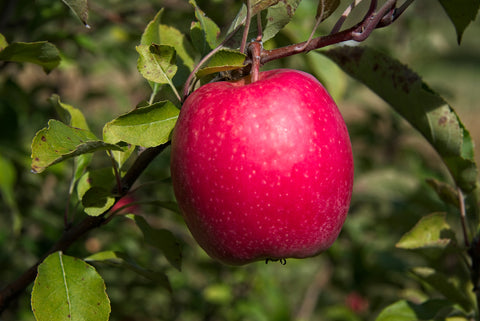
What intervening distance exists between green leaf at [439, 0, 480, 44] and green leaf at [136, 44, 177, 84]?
38cm

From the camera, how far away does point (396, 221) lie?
1509 mm

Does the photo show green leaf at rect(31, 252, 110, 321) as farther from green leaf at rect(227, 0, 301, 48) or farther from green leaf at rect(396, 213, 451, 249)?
green leaf at rect(396, 213, 451, 249)

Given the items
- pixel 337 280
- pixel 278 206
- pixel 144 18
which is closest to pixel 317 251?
pixel 278 206

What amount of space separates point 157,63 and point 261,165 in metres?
0.21

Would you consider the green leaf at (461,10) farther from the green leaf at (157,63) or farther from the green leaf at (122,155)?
the green leaf at (122,155)

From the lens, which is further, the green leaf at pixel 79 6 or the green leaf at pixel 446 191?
the green leaf at pixel 446 191

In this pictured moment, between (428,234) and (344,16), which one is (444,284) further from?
(344,16)

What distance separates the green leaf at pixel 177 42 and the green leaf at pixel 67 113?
0.61 feet

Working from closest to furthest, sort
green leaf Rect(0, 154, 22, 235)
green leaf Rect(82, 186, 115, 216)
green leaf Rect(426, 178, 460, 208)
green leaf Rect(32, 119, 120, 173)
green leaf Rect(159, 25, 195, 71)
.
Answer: green leaf Rect(32, 119, 120, 173)
green leaf Rect(82, 186, 115, 216)
green leaf Rect(159, 25, 195, 71)
green leaf Rect(426, 178, 460, 208)
green leaf Rect(0, 154, 22, 235)

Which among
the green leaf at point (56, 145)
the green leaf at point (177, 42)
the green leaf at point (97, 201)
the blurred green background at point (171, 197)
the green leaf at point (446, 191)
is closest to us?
the green leaf at point (56, 145)

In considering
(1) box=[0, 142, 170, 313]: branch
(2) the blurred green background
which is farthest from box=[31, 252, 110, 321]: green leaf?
(2) the blurred green background

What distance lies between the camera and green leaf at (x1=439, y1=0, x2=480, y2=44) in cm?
74

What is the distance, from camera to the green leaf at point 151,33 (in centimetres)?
79

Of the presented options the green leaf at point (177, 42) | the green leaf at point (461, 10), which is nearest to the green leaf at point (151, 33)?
the green leaf at point (177, 42)
